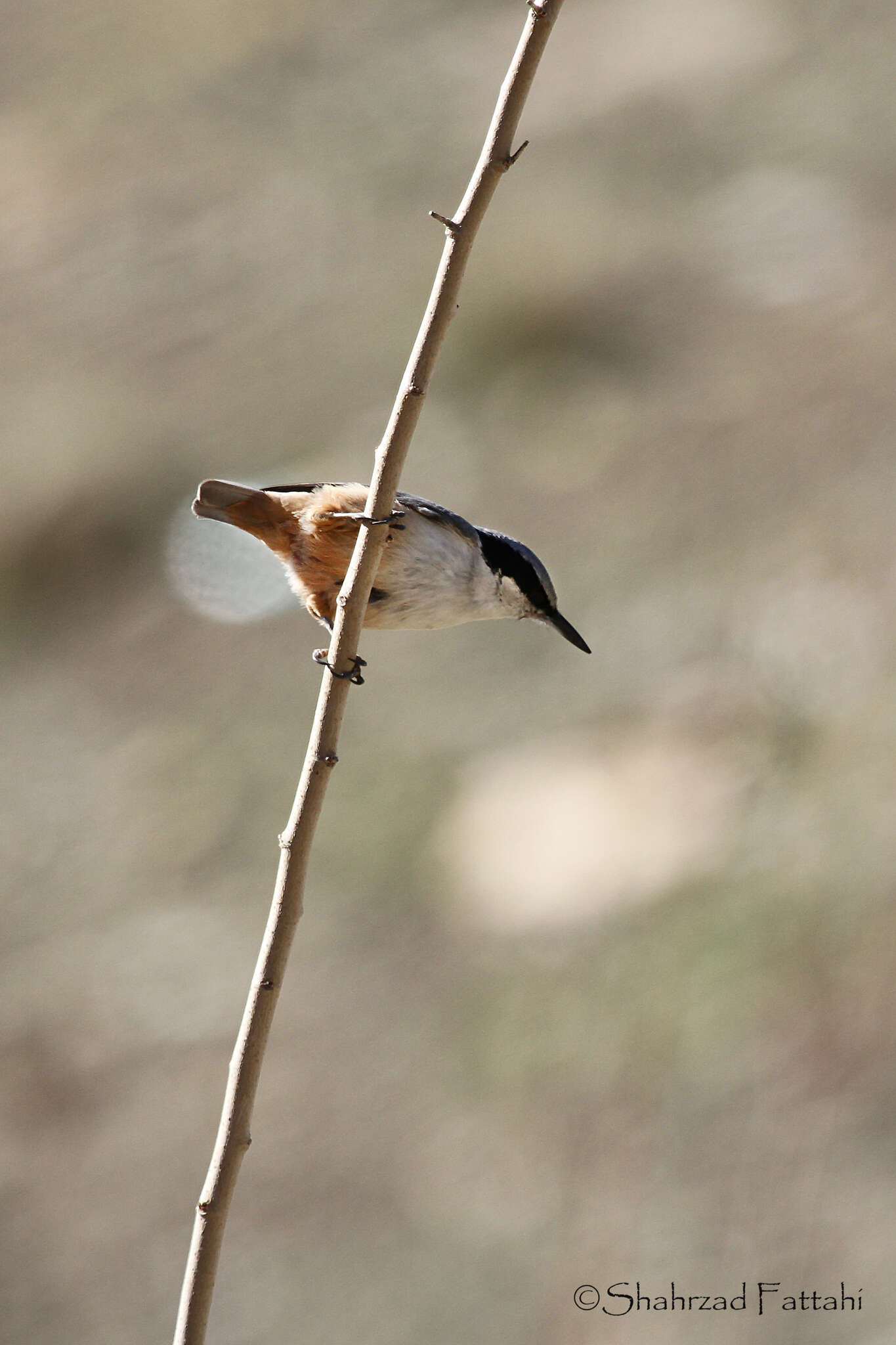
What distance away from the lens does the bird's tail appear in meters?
3.02

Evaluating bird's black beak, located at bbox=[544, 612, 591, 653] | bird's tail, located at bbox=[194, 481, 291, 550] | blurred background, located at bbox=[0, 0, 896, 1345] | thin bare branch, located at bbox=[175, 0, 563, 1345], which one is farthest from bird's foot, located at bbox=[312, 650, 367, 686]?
blurred background, located at bbox=[0, 0, 896, 1345]

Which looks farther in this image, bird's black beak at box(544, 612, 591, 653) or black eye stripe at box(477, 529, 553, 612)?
bird's black beak at box(544, 612, 591, 653)

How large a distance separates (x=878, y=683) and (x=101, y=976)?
14.3 feet

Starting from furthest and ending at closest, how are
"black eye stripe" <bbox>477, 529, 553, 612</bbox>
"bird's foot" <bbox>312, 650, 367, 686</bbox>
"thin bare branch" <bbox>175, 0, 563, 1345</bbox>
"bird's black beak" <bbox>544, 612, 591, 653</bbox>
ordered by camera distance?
Answer: "bird's black beak" <bbox>544, 612, 591, 653</bbox> → "black eye stripe" <bbox>477, 529, 553, 612</bbox> → "bird's foot" <bbox>312, 650, 367, 686</bbox> → "thin bare branch" <bbox>175, 0, 563, 1345</bbox>

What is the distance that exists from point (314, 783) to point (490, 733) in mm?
5752

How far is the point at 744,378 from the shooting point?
9445 mm

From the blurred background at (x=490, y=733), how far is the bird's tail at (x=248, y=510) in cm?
373

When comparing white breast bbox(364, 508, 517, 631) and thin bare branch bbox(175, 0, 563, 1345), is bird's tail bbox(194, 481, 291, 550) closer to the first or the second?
white breast bbox(364, 508, 517, 631)

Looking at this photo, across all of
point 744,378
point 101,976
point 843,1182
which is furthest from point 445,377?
point 843,1182

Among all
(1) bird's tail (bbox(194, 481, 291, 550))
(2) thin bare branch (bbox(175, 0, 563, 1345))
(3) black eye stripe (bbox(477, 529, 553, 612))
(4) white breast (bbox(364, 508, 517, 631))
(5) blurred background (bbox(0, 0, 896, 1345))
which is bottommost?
(2) thin bare branch (bbox(175, 0, 563, 1345))

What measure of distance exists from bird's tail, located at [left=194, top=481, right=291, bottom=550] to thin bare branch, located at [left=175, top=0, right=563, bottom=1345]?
1039mm

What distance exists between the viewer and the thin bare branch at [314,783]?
183cm

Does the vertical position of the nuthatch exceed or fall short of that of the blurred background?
it falls short

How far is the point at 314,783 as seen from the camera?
2.01 meters
